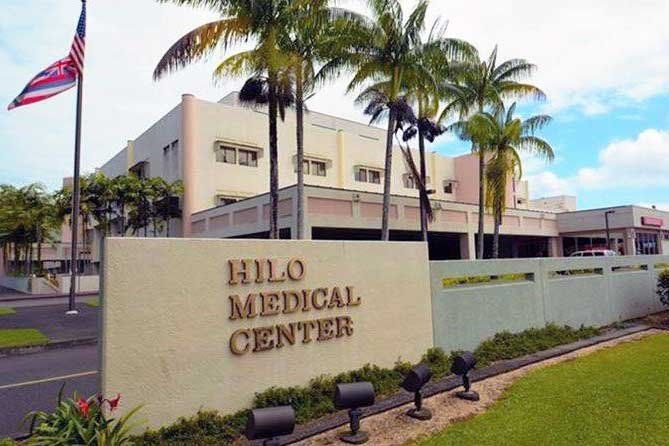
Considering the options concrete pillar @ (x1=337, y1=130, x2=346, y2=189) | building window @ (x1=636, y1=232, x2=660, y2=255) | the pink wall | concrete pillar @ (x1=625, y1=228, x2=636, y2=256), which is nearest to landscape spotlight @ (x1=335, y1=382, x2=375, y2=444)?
concrete pillar @ (x1=337, y1=130, x2=346, y2=189)

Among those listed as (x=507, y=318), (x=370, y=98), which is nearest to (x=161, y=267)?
(x=507, y=318)

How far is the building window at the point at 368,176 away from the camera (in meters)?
33.4

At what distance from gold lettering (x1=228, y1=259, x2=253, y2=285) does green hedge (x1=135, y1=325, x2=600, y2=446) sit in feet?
4.87

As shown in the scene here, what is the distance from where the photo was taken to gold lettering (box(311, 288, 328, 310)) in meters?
7.00

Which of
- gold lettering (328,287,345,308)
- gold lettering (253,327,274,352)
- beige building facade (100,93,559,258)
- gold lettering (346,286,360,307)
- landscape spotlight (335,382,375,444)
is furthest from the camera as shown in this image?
beige building facade (100,93,559,258)

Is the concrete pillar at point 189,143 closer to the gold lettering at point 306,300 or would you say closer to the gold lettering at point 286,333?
the gold lettering at point 306,300

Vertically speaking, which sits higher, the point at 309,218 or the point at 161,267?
the point at 309,218

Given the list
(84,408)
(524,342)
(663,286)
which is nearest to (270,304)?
(84,408)

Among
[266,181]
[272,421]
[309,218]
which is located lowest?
[272,421]

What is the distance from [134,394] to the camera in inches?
209

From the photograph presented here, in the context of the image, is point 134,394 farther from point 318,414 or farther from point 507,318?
point 507,318

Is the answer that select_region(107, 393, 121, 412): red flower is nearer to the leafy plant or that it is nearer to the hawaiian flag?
the leafy plant

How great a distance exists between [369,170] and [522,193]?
2264cm

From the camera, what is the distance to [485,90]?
2417 cm
